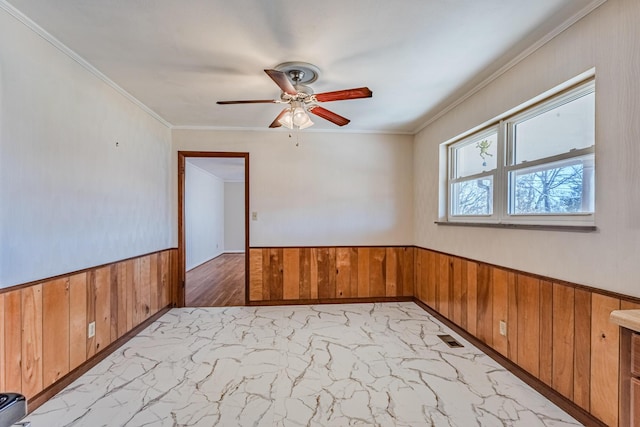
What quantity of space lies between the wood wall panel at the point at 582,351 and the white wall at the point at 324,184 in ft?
7.99

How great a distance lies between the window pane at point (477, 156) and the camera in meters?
2.75

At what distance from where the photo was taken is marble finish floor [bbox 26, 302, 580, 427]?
1775 millimetres

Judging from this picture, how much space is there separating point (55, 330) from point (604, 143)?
141 inches

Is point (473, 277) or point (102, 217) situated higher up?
point (102, 217)

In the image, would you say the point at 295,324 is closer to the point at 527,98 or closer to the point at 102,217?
the point at 102,217

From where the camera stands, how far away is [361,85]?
2.64m

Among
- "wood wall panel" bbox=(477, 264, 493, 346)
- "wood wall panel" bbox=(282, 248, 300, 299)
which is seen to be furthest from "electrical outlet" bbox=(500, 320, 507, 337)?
"wood wall panel" bbox=(282, 248, 300, 299)

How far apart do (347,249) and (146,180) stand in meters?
2.57

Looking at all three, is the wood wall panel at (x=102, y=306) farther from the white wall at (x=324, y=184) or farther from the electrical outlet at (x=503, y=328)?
the electrical outlet at (x=503, y=328)

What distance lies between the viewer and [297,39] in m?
1.96

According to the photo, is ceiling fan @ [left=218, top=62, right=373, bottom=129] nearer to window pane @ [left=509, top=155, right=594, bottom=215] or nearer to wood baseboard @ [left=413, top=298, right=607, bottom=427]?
window pane @ [left=509, top=155, right=594, bottom=215]

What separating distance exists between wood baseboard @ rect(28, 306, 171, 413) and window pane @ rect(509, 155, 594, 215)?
3.58 metres

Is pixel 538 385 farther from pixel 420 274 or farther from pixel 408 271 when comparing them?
pixel 408 271

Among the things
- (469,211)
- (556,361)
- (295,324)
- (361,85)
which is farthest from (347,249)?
(556,361)
